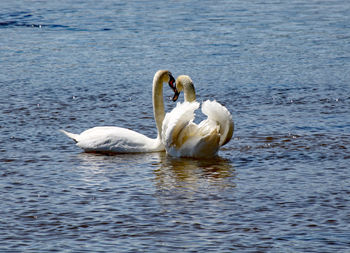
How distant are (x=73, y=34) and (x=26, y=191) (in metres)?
16.6

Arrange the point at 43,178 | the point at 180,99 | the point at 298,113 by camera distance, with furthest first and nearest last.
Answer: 1. the point at 180,99
2. the point at 298,113
3. the point at 43,178

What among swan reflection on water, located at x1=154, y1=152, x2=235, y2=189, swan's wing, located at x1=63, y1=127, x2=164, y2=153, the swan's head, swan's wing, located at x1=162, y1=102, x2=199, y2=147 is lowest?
swan reflection on water, located at x1=154, y1=152, x2=235, y2=189

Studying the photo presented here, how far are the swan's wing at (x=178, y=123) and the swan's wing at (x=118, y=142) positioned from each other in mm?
498

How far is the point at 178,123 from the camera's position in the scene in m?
10.9

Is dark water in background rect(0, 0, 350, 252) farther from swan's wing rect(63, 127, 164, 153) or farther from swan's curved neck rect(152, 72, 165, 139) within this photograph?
swan's curved neck rect(152, 72, 165, 139)

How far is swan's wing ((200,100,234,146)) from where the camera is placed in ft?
35.9

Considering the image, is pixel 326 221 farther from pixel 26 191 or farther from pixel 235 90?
pixel 235 90

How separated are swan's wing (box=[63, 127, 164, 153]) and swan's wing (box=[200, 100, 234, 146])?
0.95m

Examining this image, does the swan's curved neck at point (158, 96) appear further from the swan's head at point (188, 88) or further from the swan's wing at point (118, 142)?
the swan's wing at point (118, 142)

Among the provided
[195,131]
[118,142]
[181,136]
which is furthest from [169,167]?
[118,142]

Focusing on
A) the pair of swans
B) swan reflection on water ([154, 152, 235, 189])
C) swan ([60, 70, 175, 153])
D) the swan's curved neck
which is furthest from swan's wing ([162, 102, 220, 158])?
the swan's curved neck

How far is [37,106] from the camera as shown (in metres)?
14.9

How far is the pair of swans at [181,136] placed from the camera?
10969mm

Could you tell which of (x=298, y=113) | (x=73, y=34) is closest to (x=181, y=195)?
(x=298, y=113)
